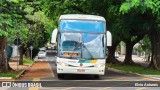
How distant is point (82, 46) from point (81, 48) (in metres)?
0.13

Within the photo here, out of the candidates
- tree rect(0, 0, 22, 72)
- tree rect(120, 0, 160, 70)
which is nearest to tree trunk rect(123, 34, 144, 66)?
tree rect(120, 0, 160, 70)

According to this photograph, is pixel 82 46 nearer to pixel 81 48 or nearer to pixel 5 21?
pixel 81 48

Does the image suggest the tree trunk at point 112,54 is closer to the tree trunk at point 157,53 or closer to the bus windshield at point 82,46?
the tree trunk at point 157,53

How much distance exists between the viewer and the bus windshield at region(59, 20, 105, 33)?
888 inches

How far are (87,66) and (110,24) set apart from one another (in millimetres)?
13109

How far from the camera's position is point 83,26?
22703 mm

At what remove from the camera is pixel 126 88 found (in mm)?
17469

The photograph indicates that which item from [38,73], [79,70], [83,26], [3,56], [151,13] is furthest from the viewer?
[38,73]

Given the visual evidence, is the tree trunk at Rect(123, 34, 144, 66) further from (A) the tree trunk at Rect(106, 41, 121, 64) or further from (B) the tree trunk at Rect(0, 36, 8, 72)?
(B) the tree trunk at Rect(0, 36, 8, 72)

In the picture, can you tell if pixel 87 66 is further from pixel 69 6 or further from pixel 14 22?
pixel 69 6

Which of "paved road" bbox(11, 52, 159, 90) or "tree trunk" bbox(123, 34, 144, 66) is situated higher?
"tree trunk" bbox(123, 34, 144, 66)

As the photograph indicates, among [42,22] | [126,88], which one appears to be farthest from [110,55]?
[126,88]

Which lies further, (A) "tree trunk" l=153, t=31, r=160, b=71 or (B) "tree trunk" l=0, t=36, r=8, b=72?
(A) "tree trunk" l=153, t=31, r=160, b=71

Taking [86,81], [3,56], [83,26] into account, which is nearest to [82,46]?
[83,26]
